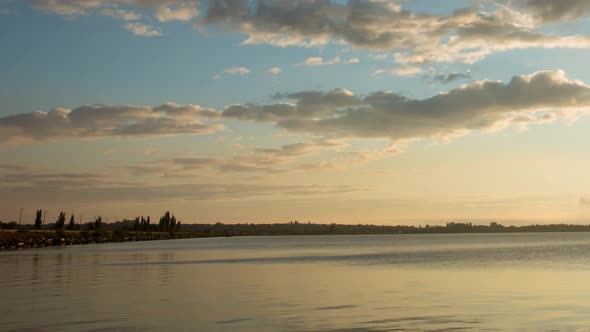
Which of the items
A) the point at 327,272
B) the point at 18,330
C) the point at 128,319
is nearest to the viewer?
the point at 18,330

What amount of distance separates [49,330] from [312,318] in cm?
958

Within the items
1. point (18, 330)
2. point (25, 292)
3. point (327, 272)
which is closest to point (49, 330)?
point (18, 330)

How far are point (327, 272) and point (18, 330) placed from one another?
31.3m

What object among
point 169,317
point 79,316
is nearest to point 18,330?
point 79,316

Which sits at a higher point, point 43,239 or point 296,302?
point 43,239

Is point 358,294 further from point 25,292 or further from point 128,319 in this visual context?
point 25,292

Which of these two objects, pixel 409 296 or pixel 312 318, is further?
pixel 409 296

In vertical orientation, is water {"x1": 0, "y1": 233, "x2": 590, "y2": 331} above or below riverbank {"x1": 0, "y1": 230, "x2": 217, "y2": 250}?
below

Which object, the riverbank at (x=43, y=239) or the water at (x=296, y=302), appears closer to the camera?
the water at (x=296, y=302)

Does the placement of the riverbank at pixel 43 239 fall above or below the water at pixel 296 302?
above

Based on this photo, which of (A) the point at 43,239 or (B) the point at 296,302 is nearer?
(B) the point at 296,302

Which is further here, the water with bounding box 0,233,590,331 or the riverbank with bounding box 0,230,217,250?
the riverbank with bounding box 0,230,217,250

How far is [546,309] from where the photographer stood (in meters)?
26.3

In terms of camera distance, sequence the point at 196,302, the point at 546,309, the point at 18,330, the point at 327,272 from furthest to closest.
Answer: the point at 327,272, the point at 196,302, the point at 546,309, the point at 18,330
